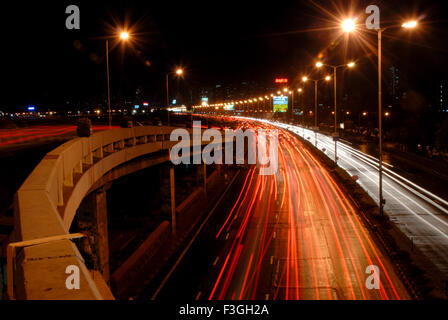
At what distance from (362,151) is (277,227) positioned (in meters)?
40.4

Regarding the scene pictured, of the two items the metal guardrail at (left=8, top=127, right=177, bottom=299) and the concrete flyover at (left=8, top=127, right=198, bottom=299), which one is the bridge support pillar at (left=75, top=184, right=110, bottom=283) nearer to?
the metal guardrail at (left=8, top=127, right=177, bottom=299)

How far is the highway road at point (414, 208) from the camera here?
23484 mm

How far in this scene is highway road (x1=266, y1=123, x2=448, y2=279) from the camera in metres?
23.5

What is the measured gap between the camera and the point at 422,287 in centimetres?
1788

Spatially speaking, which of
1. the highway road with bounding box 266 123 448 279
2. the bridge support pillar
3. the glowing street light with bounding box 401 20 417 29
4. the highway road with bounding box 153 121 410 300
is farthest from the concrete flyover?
the glowing street light with bounding box 401 20 417 29

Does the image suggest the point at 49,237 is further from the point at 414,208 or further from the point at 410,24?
the point at 414,208

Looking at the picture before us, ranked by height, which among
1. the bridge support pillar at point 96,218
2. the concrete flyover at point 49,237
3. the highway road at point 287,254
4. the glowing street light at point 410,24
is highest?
the glowing street light at point 410,24

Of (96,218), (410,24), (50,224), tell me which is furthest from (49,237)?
(410,24)

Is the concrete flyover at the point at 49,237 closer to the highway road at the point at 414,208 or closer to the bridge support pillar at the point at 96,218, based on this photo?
the bridge support pillar at the point at 96,218

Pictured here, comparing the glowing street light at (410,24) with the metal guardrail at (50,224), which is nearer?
the metal guardrail at (50,224)

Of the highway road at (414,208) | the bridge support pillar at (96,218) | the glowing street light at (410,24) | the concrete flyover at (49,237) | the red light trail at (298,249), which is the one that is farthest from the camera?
the highway road at (414,208)

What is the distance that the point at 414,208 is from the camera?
3256 centimetres

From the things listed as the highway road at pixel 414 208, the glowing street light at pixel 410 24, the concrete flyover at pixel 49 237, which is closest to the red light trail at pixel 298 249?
the highway road at pixel 414 208

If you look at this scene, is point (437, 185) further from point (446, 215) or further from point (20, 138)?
point (20, 138)
